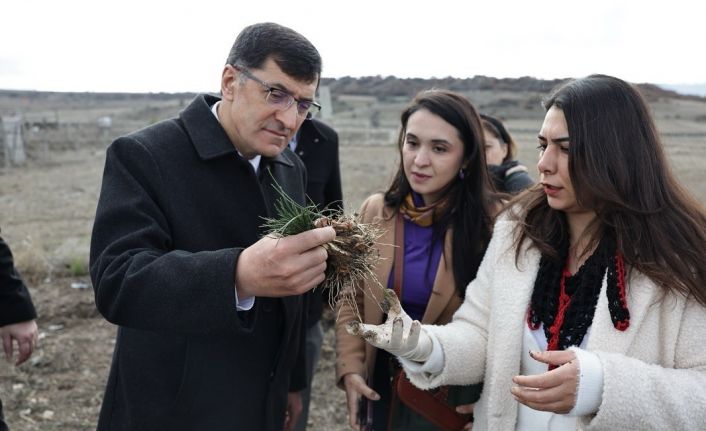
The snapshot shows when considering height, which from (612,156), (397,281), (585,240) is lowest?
(397,281)

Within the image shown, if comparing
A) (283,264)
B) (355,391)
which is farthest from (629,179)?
(355,391)

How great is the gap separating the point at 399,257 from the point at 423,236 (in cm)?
16

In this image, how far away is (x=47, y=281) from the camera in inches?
243

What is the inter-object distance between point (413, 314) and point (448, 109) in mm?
960

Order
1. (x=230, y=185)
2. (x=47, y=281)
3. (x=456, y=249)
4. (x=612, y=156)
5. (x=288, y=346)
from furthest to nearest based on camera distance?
1. (x=47, y=281)
2. (x=456, y=249)
3. (x=288, y=346)
4. (x=230, y=185)
5. (x=612, y=156)

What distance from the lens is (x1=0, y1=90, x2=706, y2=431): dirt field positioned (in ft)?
13.3

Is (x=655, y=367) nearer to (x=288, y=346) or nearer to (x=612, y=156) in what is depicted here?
(x=612, y=156)

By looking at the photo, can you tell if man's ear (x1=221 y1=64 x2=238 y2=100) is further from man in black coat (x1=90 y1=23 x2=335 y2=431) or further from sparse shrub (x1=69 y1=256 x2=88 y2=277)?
sparse shrub (x1=69 y1=256 x2=88 y2=277)

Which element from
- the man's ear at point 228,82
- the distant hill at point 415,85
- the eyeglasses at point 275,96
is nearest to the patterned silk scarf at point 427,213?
the eyeglasses at point 275,96

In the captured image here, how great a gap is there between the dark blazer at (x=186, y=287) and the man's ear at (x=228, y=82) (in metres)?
0.09

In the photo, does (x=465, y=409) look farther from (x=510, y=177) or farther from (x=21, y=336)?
(x=21, y=336)

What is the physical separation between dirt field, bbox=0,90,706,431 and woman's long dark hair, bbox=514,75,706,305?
0.46 m

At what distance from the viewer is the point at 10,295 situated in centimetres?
263

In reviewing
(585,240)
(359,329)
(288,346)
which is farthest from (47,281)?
(585,240)
